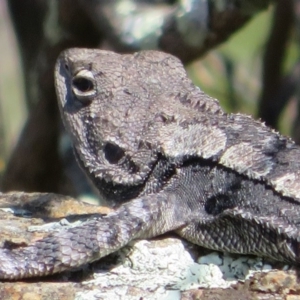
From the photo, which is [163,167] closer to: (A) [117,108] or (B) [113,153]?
(B) [113,153]

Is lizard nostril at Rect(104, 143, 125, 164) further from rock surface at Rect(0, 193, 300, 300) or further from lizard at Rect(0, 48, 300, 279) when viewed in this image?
rock surface at Rect(0, 193, 300, 300)

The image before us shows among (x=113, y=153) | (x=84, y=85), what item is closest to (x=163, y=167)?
(x=113, y=153)

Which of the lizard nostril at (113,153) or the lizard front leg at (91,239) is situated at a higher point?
the lizard nostril at (113,153)

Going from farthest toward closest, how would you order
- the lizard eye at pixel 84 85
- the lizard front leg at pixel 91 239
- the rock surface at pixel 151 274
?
the lizard eye at pixel 84 85 < the lizard front leg at pixel 91 239 < the rock surface at pixel 151 274

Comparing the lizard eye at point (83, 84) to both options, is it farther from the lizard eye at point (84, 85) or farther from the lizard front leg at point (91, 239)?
the lizard front leg at point (91, 239)

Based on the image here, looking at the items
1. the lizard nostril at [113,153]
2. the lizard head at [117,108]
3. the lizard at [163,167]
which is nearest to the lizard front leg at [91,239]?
the lizard at [163,167]

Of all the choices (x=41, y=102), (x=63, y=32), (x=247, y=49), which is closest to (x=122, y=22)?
(x=63, y=32)

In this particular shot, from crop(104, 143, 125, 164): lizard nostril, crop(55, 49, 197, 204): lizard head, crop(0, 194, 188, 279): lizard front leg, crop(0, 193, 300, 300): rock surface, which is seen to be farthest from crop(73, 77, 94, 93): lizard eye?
crop(0, 194, 188, 279): lizard front leg

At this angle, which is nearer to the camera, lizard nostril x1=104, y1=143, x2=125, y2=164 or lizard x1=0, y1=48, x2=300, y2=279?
lizard x1=0, y1=48, x2=300, y2=279
